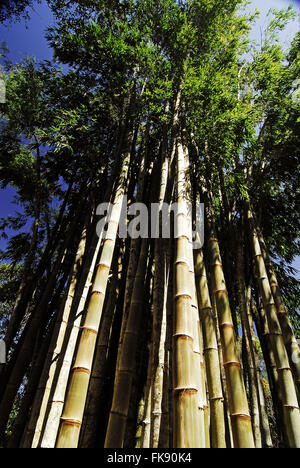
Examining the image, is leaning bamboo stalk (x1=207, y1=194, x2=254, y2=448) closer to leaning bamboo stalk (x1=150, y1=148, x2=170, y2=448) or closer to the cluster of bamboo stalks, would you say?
the cluster of bamboo stalks

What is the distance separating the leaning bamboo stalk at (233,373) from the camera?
1.68 metres

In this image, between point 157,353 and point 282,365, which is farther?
point 282,365

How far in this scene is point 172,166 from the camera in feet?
11.3

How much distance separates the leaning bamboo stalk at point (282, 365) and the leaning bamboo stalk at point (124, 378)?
57.1 inches

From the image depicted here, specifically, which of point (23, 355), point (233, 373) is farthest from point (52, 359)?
point (233, 373)

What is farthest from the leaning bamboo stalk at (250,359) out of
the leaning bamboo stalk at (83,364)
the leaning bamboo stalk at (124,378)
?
the leaning bamboo stalk at (83,364)

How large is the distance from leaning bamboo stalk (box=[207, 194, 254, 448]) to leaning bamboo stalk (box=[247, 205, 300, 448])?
0.72 meters

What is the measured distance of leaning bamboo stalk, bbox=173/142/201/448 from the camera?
4.28ft

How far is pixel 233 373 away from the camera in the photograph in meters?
1.89

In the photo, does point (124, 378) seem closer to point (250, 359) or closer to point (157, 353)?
point (157, 353)

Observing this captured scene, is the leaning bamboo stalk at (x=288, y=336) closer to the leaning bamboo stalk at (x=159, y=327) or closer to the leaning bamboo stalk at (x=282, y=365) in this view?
the leaning bamboo stalk at (x=282, y=365)

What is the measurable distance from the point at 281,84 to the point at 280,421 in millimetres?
4826

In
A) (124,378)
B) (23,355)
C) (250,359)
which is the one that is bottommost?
(124,378)

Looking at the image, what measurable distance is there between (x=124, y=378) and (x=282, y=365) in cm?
160
